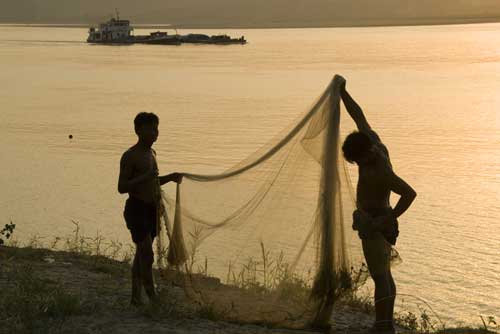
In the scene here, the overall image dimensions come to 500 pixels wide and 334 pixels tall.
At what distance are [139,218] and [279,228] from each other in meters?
1.05

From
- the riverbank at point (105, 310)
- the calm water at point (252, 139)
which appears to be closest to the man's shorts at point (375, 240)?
the riverbank at point (105, 310)

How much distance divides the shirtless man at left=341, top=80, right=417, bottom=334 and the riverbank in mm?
643

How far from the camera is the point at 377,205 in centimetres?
603

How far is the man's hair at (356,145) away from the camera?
19.2 ft

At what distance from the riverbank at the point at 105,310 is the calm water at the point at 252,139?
3.82 m

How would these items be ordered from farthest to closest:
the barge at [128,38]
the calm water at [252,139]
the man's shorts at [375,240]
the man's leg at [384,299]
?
1. the barge at [128,38]
2. the calm water at [252,139]
3. the man's leg at [384,299]
4. the man's shorts at [375,240]

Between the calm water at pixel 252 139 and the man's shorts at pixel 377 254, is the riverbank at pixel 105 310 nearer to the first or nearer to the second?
the man's shorts at pixel 377 254

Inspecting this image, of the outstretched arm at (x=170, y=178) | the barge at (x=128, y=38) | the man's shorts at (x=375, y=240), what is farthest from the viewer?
the barge at (x=128, y=38)

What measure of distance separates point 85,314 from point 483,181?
12820 mm

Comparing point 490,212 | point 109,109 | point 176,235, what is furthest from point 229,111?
point 176,235

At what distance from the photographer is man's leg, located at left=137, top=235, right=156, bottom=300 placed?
6500mm

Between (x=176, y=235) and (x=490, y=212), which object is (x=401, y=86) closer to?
(x=490, y=212)

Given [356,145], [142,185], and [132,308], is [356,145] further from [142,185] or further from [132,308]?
[132,308]

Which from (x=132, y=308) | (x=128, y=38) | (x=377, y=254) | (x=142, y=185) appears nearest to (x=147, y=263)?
(x=132, y=308)
